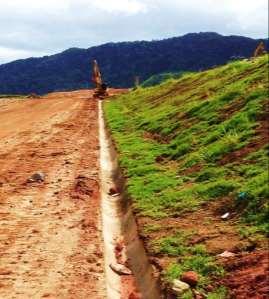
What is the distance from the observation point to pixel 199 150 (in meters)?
16.3

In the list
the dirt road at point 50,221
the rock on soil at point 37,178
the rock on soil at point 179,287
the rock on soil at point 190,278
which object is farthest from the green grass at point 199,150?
the rock on soil at point 37,178

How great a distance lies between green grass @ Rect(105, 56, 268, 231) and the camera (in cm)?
1217

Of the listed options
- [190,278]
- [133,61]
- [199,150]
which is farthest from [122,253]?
[133,61]

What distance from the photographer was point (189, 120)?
21.3 m

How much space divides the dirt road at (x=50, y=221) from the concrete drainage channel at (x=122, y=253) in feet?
0.82

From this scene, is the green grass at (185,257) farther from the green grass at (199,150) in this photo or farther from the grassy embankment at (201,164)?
the green grass at (199,150)

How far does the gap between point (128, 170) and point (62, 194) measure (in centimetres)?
309

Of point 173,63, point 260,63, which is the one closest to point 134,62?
point 173,63

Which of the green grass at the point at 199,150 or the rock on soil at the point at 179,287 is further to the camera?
the green grass at the point at 199,150

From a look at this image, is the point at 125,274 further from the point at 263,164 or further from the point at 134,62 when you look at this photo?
the point at 134,62

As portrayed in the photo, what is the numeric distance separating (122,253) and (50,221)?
1.74m

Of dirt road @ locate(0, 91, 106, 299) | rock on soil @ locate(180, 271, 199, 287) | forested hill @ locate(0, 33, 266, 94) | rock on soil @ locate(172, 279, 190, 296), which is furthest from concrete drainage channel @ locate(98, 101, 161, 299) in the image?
forested hill @ locate(0, 33, 266, 94)

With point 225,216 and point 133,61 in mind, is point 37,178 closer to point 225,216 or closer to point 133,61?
point 225,216

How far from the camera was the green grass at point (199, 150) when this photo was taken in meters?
12.2
